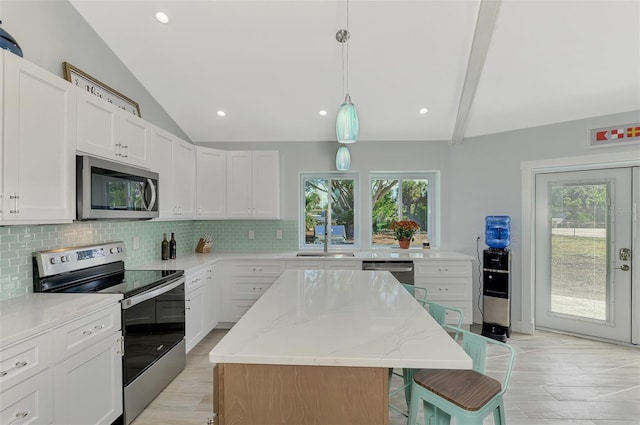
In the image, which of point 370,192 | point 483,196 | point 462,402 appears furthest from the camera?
point 370,192

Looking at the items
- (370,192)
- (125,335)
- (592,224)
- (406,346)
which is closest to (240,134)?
(370,192)

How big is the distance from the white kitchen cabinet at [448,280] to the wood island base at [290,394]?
2705mm

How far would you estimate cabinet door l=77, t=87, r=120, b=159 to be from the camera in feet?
6.63

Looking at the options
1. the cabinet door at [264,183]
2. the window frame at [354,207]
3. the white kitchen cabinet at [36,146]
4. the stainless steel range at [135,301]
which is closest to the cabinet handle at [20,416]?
the stainless steel range at [135,301]

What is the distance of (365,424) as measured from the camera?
112 centimetres

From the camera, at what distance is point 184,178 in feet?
11.2

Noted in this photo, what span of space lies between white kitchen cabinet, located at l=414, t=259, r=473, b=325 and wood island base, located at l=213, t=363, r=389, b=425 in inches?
A: 106

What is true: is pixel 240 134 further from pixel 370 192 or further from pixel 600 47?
pixel 600 47

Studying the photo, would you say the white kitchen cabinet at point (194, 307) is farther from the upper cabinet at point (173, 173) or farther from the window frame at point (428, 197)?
the window frame at point (428, 197)

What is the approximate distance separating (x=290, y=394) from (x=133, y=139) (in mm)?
2394

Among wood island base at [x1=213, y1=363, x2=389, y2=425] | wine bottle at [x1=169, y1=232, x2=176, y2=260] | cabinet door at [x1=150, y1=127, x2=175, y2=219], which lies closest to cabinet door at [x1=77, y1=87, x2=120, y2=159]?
cabinet door at [x1=150, y1=127, x2=175, y2=219]

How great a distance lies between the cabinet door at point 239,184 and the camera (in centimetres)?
398

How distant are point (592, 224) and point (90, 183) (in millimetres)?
4789

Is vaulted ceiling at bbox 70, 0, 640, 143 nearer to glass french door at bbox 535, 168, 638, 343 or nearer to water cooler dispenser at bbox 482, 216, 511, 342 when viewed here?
glass french door at bbox 535, 168, 638, 343
